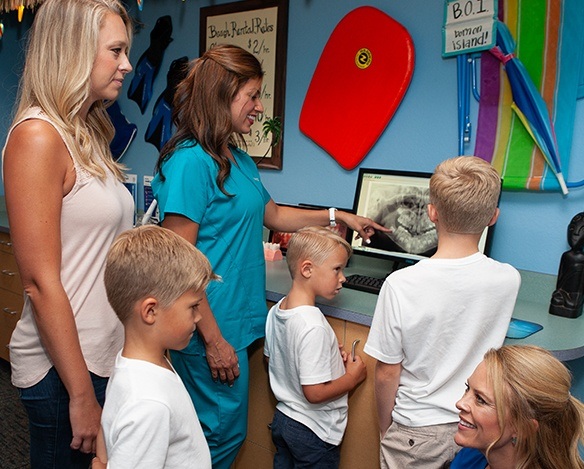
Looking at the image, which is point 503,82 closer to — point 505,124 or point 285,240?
point 505,124

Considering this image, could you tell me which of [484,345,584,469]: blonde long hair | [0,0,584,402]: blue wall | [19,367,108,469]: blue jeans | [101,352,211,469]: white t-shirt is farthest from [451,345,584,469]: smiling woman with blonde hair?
[0,0,584,402]: blue wall

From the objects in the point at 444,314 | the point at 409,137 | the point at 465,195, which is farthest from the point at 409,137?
the point at 444,314

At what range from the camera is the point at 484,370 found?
114cm

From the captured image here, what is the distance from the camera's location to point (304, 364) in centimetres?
166

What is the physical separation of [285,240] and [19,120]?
1.45 metres

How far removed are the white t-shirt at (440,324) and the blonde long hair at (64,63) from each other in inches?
29.3

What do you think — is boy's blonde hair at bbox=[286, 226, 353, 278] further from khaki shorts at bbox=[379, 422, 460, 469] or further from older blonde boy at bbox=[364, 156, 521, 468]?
khaki shorts at bbox=[379, 422, 460, 469]

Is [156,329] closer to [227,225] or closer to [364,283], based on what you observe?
[227,225]

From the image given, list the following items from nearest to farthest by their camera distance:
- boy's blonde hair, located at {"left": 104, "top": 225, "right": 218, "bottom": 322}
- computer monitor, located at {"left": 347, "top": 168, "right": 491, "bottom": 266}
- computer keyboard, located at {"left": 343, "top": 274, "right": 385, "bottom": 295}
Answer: boy's blonde hair, located at {"left": 104, "top": 225, "right": 218, "bottom": 322} < computer keyboard, located at {"left": 343, "top": 274, "right": 385, "bottom": 295} < computer monitor, located at {"left": 347, "top": 168, "right": 491, "bottom": 266}

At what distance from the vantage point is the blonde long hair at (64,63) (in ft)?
3.98

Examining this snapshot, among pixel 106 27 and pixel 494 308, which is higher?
pixel 106 27

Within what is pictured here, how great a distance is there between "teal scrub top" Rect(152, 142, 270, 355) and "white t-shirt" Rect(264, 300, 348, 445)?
9cm

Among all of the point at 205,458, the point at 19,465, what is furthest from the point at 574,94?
the point at 19,465

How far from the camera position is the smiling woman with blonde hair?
1046 millimetres
